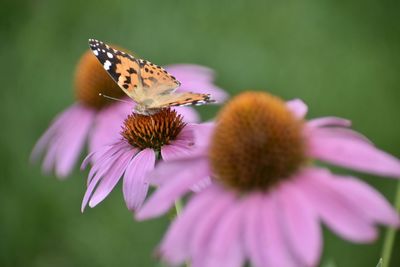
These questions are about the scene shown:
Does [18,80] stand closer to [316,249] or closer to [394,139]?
[394,139]

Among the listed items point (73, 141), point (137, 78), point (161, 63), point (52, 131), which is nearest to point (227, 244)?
point (137, 78)

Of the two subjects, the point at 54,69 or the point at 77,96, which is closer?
the point at 77,96

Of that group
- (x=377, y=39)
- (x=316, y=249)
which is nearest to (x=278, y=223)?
(x=316, y=249)

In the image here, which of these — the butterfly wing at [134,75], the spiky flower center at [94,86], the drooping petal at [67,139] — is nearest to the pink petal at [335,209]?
the butterfly wing at [134,75]

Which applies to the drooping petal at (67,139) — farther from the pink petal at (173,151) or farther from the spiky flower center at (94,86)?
the pink petal at (173,151)

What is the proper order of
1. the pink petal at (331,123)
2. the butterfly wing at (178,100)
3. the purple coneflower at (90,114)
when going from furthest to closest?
the purple coneflower at (90,114) → the butterfly wing at (178,100) → the pink petal at (331,123)

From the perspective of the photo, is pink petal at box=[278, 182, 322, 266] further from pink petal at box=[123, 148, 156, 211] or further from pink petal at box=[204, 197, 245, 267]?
pink petal at box=[123, 148, 156, 211]
